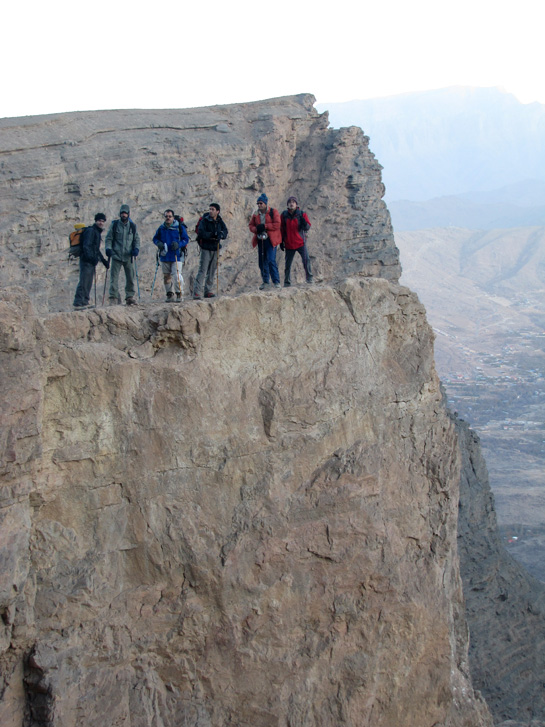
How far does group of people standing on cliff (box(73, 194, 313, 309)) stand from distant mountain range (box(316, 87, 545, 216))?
168 metres

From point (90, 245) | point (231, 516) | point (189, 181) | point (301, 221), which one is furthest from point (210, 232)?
point (189, 181)

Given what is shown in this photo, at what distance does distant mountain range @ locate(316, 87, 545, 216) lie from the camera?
588ft

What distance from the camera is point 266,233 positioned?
13273 mm

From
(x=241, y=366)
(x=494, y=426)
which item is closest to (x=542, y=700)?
(x=241, y=366)

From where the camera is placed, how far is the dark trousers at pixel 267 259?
13.4 meters

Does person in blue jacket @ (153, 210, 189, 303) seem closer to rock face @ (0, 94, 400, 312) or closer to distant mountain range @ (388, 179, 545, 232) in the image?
rock face @ (0, 94, 400, 312)

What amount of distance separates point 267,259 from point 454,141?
18895cm

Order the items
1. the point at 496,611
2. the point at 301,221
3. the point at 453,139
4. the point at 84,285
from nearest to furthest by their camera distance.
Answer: the point at 84,285, the point at 301,221, the point at 496,611, the point at 453,139

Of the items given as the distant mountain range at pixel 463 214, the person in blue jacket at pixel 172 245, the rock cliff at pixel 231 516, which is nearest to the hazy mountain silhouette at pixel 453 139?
the distant mountain range at pixel 463 214

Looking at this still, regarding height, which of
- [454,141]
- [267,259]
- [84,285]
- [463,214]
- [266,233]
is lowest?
[84,285]

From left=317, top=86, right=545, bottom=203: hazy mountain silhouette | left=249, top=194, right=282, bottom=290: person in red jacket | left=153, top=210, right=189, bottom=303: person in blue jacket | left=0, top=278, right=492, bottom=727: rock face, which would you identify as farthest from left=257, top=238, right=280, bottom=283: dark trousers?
left=317, top=86, right=545, bottom=203: hazy mountain silhouette

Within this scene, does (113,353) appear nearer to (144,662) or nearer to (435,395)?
(144,662)

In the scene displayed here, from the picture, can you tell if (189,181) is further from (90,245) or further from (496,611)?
(496,611)

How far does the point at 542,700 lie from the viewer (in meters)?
19.9
